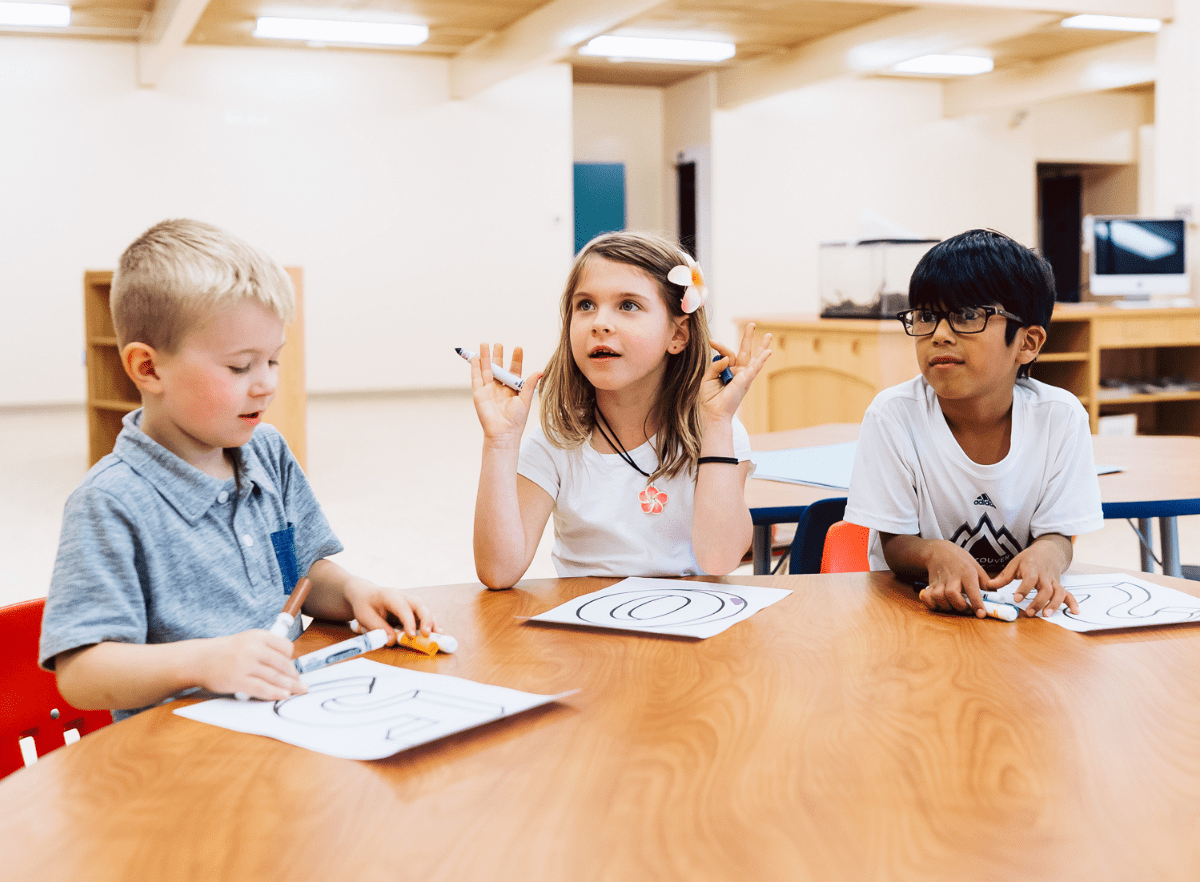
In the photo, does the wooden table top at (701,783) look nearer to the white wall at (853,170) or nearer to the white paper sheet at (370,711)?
the white paper sheet at (370,711)

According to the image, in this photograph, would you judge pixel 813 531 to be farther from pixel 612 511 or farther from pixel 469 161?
pixel 469 161

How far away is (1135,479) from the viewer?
78.2 inches

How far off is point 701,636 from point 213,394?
0.48 meters

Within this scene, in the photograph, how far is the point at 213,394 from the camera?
0.99 meters

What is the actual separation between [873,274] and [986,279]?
4.29m

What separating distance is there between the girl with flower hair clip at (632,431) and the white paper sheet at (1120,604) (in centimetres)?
39

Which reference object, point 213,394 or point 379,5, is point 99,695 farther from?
point 379,5

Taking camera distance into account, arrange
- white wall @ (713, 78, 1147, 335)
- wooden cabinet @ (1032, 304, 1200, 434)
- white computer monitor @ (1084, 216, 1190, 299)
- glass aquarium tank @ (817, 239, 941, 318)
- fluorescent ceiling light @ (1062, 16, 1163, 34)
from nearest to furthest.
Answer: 1. glass aquarium tank @ (817, 239, 941, 318)
2. wooden cabinet @ (1032, 304, 1200, 434)
3. white computer monitor @ (1084, 216, 1190, 299)
4. fluorescent ceiling light @ (1062, 16, 1163, 34)
5. white wall @ (713, 78, 1147, 335)

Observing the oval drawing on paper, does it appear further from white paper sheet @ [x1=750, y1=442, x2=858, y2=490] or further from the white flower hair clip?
white paper sheet @ [x1=750, y1=442, x2=858, y2=490]

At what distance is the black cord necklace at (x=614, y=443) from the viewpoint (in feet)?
5.00

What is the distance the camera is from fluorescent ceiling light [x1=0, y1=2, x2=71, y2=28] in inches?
307

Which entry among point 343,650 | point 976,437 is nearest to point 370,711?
point 343,650

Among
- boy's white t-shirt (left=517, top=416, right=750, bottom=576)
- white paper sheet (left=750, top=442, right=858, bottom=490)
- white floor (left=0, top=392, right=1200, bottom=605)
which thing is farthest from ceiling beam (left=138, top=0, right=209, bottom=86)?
boy's white t-shirt (left=517, top=416, right=750, bottom=576)

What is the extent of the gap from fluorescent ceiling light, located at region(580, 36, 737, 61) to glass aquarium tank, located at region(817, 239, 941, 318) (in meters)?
3.86
